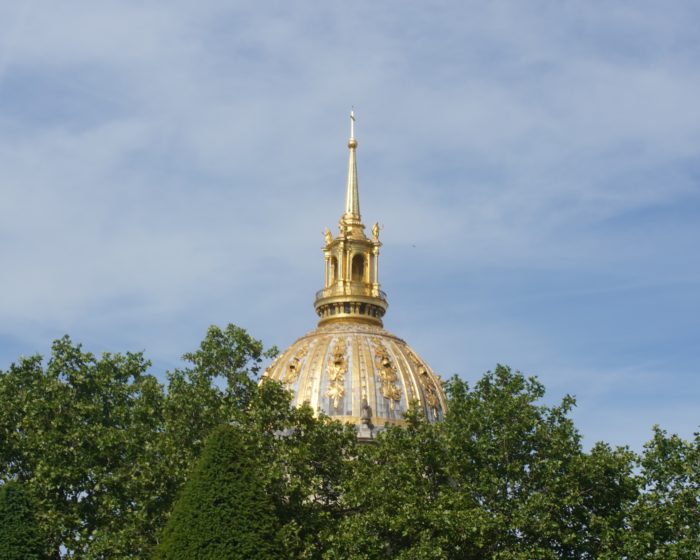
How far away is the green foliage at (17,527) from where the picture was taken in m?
49.7

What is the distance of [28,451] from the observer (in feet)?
186

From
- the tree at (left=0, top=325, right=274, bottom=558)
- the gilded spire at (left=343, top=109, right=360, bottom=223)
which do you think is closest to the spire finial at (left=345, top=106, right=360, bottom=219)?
the gilded spire at (left=343, top=109, right=360, bottom=223)

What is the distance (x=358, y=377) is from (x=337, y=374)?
6.18 ft

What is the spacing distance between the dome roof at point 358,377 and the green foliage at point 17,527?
70926 mm

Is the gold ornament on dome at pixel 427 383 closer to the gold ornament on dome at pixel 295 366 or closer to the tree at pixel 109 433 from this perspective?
the gold ornament on dome at pixel 295 366

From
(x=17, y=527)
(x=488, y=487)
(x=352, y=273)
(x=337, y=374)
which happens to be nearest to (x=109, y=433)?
(x=17, y=527)

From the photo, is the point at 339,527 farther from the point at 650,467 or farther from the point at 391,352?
the point at 391,352

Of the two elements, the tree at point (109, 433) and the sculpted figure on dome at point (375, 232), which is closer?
the tree at point (109, 433)

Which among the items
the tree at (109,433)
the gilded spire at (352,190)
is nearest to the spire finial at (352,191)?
the gilded spire at (352,190)

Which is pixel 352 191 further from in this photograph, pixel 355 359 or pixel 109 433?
pixel 109 433

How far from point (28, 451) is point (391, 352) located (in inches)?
2904

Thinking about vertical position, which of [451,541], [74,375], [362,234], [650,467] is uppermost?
[362,234]

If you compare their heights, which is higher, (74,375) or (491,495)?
(74,375)

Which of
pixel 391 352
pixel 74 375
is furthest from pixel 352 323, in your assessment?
pixel 74 375
